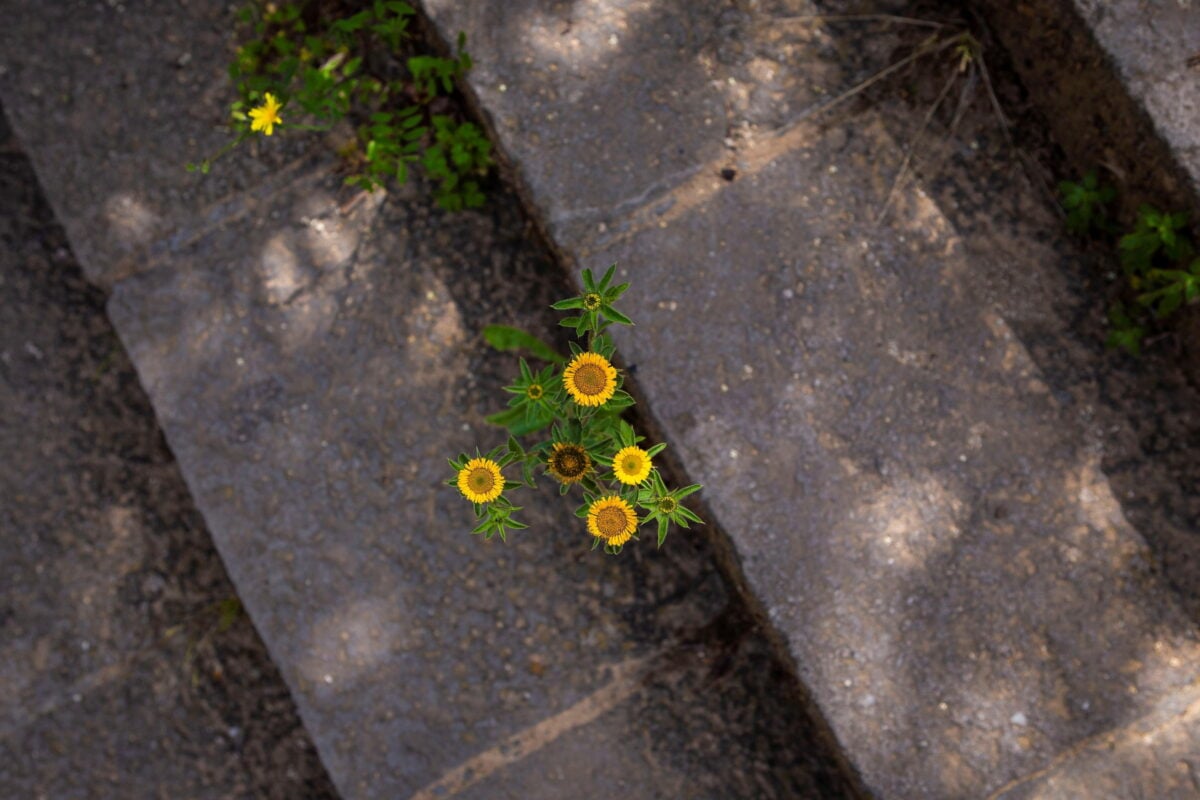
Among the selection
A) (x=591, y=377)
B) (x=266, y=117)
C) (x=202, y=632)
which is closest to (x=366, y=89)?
(x=266, y=117)

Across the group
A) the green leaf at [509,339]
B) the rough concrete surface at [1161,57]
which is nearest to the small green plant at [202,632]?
the green leaf at [509,339]

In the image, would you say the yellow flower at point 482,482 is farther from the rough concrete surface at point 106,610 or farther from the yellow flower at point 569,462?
the rough concrete surface at point 106,610

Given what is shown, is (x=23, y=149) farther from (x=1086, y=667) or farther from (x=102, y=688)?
(x=1086, y=667)

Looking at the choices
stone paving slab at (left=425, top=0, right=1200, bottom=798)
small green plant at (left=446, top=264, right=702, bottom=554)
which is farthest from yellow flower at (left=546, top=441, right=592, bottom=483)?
stone paving slab at (left=425, top=0, right=1200, bottom=798)

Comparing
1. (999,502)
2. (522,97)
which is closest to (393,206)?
(522,97)

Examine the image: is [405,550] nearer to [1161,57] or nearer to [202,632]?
[202,632]
